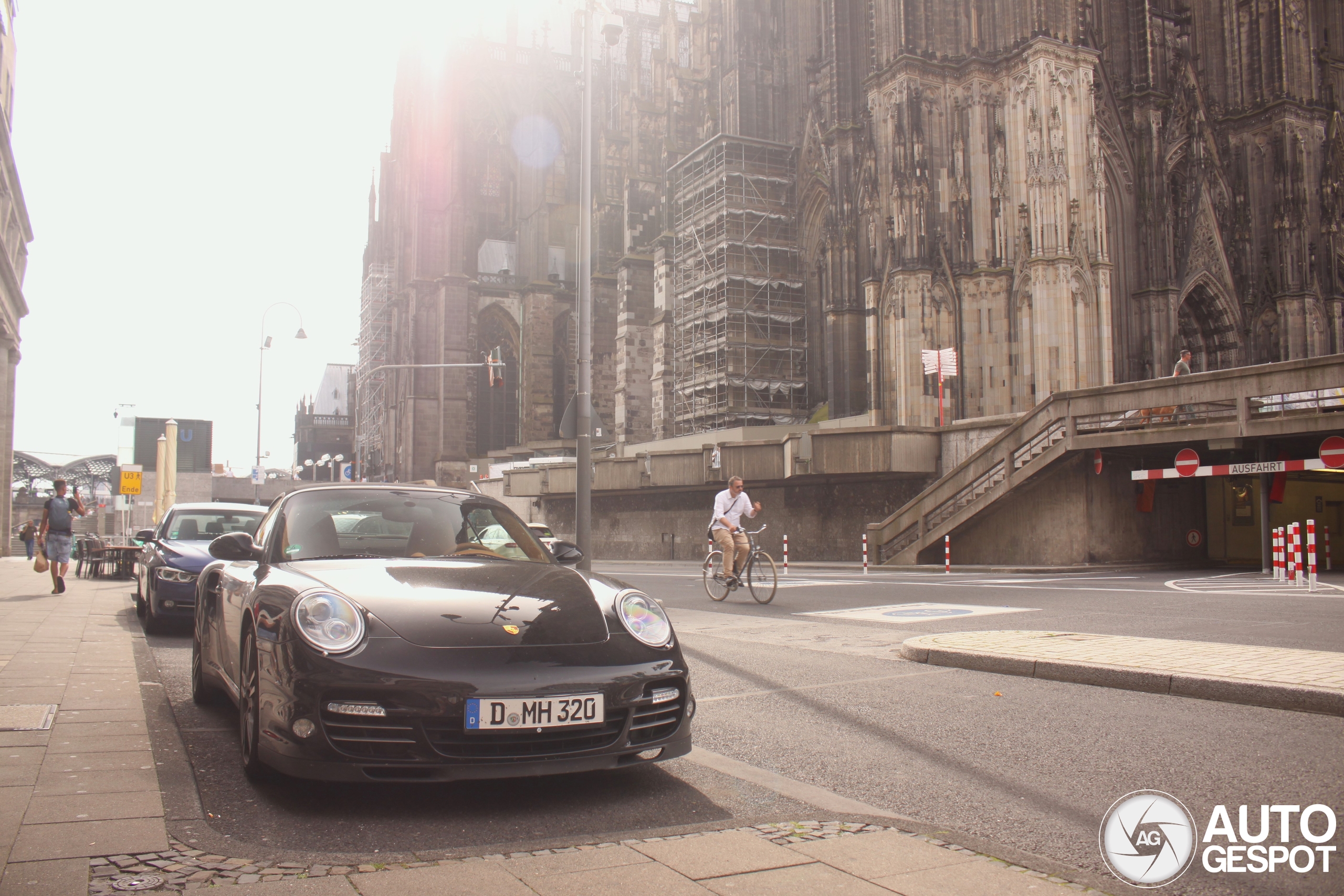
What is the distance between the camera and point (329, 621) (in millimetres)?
3750

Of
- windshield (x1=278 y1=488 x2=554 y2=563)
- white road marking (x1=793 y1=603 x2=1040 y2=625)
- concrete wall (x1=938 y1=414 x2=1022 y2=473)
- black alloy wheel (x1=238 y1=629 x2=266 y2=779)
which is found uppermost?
concrete wall (x1=938 y1=414 x2=1022 y2=473)

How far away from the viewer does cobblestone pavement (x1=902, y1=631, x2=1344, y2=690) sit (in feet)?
19.1

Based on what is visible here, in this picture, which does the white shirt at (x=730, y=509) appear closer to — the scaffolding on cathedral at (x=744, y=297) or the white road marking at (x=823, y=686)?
the white road marking at (x=823, y=686)

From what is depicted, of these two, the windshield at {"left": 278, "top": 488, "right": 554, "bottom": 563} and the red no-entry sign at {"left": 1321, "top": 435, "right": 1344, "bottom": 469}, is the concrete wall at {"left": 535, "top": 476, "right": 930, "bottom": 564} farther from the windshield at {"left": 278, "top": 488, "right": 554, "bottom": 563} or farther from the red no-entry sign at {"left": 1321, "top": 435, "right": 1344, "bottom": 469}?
the windshield at {"left": 278, "top": 488, "right": 554, "bottom": 563}

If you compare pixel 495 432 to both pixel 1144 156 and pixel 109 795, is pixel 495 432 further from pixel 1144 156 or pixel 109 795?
pixel 109 795

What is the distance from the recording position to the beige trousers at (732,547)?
13.4 metres

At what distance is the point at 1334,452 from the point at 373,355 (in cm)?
6822

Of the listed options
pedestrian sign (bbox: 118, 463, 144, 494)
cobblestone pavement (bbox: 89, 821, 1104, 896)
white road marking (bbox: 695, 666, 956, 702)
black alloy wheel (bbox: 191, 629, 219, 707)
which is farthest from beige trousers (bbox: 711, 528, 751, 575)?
pedestrian sign (bbox: 118, 463, 144, 494)

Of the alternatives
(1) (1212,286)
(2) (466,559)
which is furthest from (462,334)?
(2) (466,559)

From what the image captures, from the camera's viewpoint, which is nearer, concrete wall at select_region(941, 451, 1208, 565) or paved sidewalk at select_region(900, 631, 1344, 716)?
paved sidewalk at select_region(900, 631, 1344, 716)

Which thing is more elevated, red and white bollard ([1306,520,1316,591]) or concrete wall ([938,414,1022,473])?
concrete wall ([938,414,1022,473])

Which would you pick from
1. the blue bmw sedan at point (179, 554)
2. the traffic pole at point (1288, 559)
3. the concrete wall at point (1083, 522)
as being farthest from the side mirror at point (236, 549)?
the concrete wall at point (1083, 522)

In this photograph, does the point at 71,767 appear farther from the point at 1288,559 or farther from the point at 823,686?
the point at 1288,559

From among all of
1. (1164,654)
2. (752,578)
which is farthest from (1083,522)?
(1164,654)
